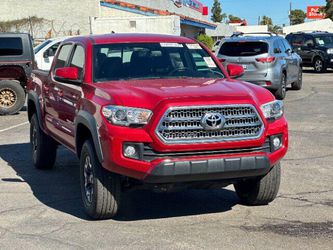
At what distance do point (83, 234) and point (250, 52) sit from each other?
11.1 meters

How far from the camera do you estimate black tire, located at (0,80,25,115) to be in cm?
1433

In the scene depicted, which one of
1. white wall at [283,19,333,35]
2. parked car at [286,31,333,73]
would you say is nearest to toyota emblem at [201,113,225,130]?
parked car at [286,31,333,73]

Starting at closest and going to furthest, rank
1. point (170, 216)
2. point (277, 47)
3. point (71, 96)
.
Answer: point (170, 216), point (71, 96), point (277, 47)

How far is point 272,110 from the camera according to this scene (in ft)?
18.7

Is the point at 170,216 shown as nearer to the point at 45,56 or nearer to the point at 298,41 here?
the point at 45,56

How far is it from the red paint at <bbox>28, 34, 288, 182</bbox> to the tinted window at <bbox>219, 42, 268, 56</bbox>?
9128mm

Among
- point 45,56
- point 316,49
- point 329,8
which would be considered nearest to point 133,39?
point 45,56

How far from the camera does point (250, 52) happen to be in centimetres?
1576

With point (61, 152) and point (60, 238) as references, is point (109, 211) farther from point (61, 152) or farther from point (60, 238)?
point (61, 152)

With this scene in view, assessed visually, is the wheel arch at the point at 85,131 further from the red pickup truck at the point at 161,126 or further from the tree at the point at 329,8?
the tree at the point at 329,8

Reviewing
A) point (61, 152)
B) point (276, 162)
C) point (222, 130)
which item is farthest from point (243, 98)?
point (61, 152)

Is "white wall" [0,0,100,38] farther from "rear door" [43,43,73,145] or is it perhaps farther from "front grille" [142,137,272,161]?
"front grille" [142,137,272,161]

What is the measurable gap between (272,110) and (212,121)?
0.72 metres

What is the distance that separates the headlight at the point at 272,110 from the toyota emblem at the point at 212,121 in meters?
0.48
